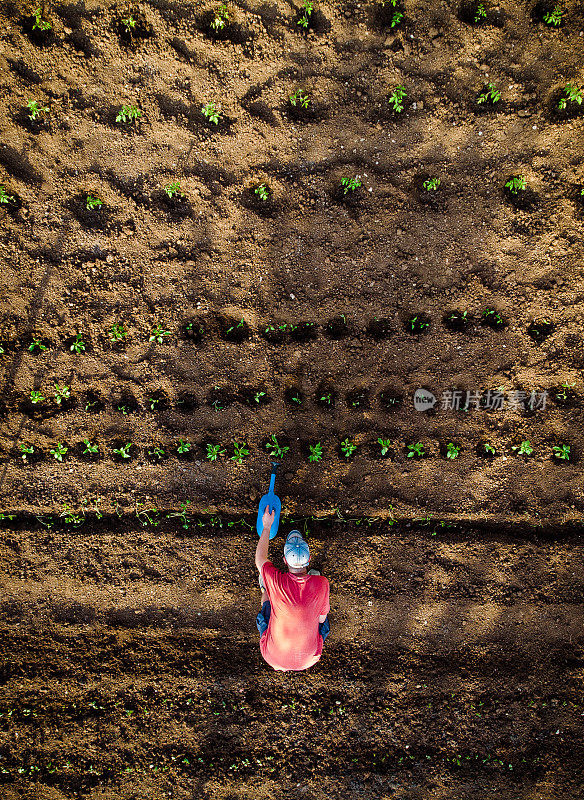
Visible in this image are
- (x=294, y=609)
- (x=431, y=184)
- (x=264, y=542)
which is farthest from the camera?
(x=431, y=184)

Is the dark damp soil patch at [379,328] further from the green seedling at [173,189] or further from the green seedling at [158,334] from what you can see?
the green seedling at [173,189]

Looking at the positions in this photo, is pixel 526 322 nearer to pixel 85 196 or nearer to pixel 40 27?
pixel 85 196

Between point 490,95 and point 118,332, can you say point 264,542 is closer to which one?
point 118,332

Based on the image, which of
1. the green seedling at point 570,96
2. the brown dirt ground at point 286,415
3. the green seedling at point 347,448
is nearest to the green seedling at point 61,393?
the brown dirt ground at point 286,415

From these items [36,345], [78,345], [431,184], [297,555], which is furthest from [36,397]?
[431,184]

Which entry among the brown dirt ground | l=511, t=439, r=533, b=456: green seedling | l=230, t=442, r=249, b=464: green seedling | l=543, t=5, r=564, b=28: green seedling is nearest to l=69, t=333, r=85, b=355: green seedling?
the brown dirt ground

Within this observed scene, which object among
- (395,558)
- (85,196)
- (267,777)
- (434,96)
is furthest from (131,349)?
(267,777)

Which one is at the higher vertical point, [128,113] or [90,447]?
[128,113]
